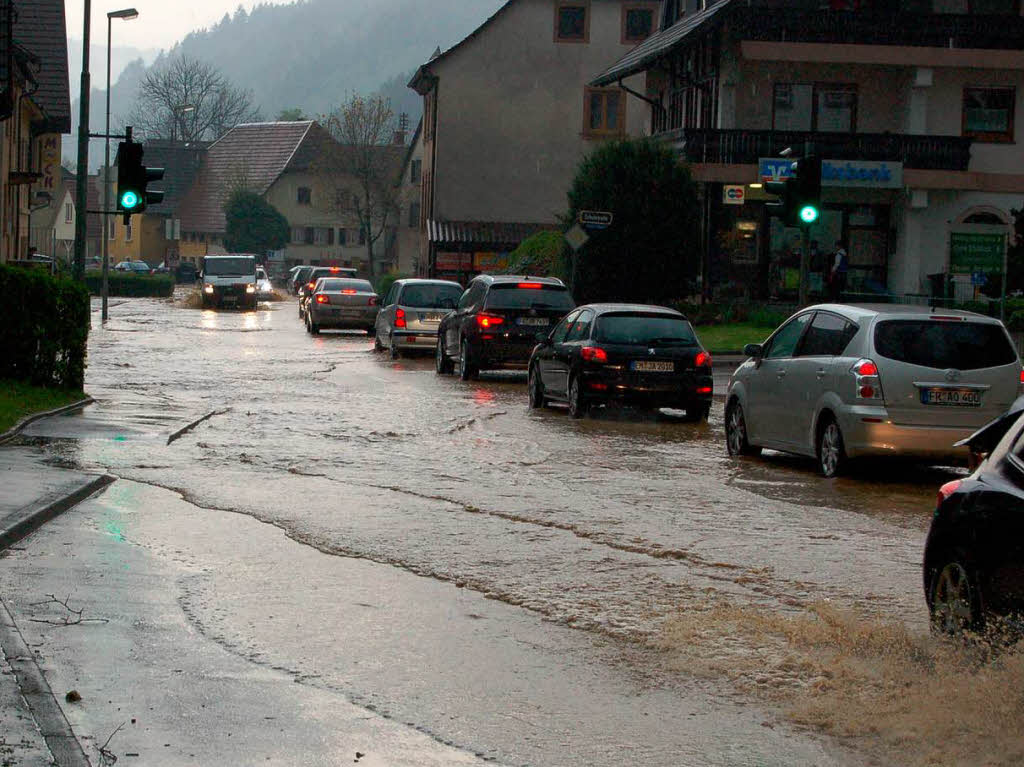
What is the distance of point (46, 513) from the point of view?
11727 millimetres

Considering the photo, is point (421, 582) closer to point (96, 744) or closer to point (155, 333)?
point (96, 744)

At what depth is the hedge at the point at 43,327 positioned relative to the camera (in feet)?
65.1

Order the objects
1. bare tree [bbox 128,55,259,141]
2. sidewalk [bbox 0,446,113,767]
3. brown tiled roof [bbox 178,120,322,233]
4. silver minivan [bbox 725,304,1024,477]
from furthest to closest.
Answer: bare tree [bbox 128,55,259,141]
brown tiled roof [bbox 178,120,322,233]
silver minivan [bbox 725,304,1024,477]
sidewalk [bbox 0,446,113,767]

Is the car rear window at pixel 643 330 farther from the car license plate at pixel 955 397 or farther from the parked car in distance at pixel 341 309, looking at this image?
the parked car in distance at pixel 341 309

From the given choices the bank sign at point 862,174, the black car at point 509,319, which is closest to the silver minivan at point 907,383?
the black car at point 509,319

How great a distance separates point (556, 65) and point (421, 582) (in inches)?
2366

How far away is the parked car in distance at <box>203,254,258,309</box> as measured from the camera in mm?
63594

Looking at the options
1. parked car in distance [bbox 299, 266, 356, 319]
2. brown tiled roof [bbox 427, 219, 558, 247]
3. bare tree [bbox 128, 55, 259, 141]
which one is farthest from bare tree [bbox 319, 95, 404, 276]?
bare tree [bbox 128, 55, 259, 141]

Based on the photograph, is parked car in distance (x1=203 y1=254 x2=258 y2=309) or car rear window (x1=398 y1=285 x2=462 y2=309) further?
parked car in distance (x1=203 y1=254 x2=258 y2=309)

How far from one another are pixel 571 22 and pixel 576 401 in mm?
48849

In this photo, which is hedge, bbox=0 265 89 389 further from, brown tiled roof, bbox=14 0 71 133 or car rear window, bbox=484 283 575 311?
brown tiled roof, bbox=14 0 71 133

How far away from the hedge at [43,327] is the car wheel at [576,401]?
6123 millimetres

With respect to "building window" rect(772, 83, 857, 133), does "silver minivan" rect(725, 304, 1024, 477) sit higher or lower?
lower

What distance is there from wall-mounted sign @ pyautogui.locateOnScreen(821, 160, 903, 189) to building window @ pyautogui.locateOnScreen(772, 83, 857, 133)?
6.92ft
